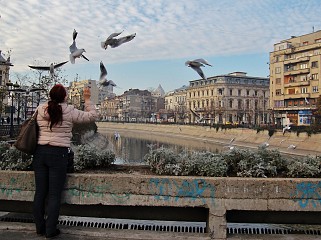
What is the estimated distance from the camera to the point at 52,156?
4703 millimetres

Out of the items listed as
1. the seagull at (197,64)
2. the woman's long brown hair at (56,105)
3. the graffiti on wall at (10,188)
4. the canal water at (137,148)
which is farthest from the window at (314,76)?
the graffiti on wall at (10,188)

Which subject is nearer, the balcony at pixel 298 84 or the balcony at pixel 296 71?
the balcony at pixel 298 84

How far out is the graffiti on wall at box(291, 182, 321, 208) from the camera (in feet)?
16.0

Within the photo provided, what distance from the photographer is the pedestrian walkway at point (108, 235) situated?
4934mm

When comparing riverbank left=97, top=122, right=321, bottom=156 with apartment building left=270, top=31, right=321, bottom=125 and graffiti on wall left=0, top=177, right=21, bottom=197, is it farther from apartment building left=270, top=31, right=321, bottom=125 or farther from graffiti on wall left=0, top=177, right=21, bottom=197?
graffiti on wall left=0, top=177, right=21, bottom=197

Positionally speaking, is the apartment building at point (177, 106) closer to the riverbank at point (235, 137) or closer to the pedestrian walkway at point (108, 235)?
the riverbank at point (235, 137)

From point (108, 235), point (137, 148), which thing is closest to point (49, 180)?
point (108, 235)

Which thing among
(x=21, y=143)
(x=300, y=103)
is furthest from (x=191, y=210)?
(x=300, y=103)

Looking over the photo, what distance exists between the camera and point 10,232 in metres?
5.09

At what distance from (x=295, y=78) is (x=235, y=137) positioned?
62.8ft

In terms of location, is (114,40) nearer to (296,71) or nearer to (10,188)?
(10,188)

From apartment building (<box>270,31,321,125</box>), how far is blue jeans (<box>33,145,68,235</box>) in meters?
58.7

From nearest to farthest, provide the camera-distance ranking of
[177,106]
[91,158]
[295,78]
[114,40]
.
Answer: [91,158], [114,40], [295,78], [177,106]

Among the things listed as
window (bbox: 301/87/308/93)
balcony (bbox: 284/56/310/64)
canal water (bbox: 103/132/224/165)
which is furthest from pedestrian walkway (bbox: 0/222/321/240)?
balcony (bbox: 284/56/310/64)
